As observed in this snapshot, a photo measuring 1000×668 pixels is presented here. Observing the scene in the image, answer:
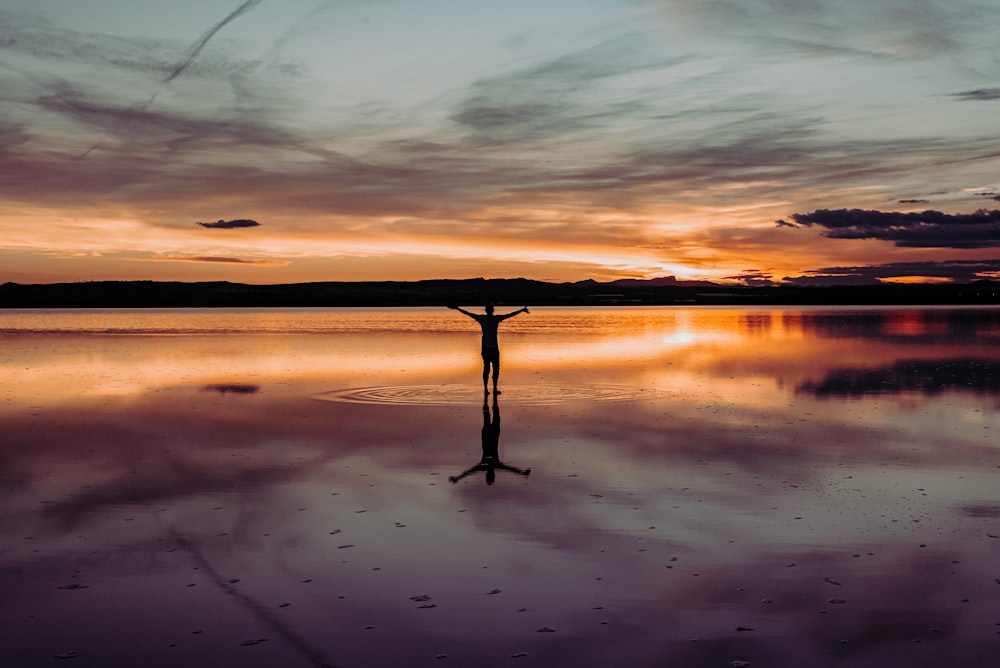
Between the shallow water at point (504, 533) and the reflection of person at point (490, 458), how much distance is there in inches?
6.3

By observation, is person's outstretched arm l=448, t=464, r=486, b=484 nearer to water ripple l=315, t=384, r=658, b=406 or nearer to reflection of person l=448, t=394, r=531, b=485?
reflection of person l=448, t=394, r=531, b=485

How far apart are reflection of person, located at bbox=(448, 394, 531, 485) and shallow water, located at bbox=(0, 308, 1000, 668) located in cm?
16

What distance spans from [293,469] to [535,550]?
522 cm

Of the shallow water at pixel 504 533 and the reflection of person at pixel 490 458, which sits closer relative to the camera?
the shallow water at pixel 504 533

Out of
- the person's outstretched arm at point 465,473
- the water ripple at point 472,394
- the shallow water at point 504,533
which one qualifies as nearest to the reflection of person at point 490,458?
the person's outstretched arm at point 465,473

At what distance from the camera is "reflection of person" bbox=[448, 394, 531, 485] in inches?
482

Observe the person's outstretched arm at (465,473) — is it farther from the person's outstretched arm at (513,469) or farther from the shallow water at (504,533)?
the person's outstretched arm at (513,469)

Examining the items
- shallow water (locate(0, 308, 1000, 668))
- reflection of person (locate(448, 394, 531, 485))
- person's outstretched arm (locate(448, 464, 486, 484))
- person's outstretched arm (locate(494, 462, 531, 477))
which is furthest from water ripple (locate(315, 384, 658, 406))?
person's outstretched arm (locate(448, 464, 486, 484))

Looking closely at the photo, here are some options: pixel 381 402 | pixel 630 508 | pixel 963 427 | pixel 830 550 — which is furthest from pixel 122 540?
pixel 963 427

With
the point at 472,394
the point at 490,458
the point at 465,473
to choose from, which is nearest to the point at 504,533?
the point at 465,473

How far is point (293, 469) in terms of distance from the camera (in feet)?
41.5

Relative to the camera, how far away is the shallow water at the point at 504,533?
639 cm

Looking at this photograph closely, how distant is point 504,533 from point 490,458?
422 centimetres

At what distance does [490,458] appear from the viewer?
13.4 metres
